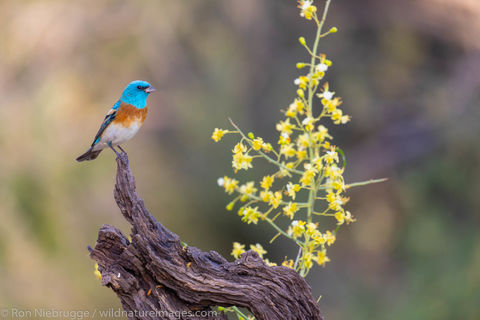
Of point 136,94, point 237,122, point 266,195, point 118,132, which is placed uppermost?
point 237,122

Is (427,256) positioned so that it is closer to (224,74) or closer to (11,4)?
(224,74)

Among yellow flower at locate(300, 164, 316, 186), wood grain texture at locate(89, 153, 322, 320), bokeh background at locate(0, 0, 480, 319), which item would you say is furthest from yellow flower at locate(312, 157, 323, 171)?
bokeh background at locate(0, 0, 480, 319)

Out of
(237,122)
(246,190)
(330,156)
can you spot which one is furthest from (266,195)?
(237,122)

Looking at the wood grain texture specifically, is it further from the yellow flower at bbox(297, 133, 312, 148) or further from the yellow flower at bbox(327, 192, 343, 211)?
the yellow flower at bbox(297, 133, 312, 148)

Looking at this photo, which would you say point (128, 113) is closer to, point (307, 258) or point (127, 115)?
point (127, 115)

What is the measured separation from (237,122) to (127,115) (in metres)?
3.62

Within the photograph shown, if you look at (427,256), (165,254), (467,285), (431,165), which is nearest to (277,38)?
(431,165)

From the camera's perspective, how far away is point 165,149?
6414mm

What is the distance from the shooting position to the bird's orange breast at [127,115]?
2.59 meters

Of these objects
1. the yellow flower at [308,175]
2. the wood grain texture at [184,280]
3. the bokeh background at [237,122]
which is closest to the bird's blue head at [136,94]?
the wood grain texture at [184,280]

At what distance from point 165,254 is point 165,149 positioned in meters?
4.59

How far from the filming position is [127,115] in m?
2.59

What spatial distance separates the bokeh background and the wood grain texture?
10.1 ft

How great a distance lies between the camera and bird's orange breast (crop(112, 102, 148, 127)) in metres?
2.59
